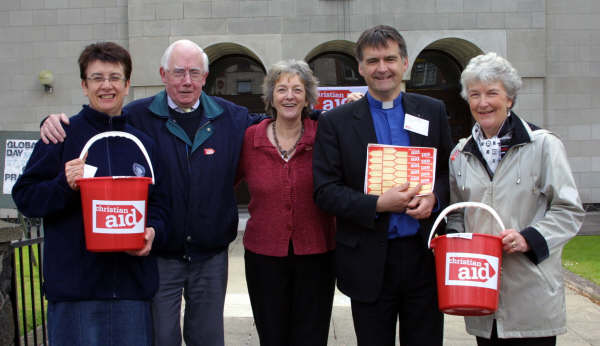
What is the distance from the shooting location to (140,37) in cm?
1317

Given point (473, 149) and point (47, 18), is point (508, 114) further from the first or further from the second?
point (47, 18)

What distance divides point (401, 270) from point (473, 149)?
2.66 feet

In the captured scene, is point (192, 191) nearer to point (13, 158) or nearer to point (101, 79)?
point (101, 79)

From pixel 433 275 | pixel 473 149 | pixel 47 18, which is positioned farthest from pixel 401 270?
pixel 47 18

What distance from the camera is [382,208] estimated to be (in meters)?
2.86

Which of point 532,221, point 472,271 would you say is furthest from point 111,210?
point 532,221

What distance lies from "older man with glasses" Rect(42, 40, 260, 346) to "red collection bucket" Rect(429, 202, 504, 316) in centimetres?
151

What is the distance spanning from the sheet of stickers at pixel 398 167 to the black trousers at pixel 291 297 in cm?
73

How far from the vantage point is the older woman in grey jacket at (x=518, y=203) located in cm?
269

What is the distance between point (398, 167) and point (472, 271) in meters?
0.71

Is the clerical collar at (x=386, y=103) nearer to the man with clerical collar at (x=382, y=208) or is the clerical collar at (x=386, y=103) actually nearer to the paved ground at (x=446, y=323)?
the man with clerical collar at (x=382, y=208)

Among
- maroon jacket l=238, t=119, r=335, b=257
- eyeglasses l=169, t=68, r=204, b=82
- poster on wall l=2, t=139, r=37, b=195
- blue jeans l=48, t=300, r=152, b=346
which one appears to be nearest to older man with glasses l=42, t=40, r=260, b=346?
eyeglasses l=169, t=68, r=204, b=82

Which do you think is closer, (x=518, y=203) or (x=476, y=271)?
(x=476, y=271)

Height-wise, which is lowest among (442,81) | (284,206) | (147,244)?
(147,244)
